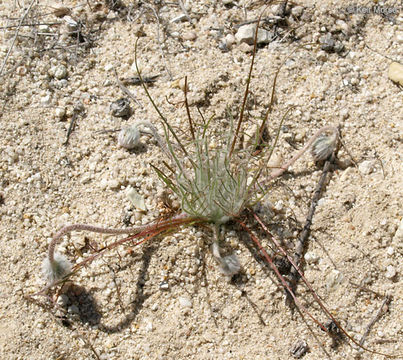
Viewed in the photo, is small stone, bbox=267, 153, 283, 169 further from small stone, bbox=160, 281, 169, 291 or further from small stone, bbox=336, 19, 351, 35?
small stone, bbox=336, 19, 351, 35

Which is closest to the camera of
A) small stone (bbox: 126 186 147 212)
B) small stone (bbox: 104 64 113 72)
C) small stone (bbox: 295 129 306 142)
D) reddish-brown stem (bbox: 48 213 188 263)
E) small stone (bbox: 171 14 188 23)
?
reddish-brown stem (bbox: 48 213 188 263)

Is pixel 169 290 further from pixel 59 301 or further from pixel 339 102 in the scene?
pixel 339 102

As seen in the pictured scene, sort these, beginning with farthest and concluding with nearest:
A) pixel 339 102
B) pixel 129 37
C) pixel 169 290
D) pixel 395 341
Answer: pixel 129 37, pixel 339 102, pixel 169 290, pixel 395 341

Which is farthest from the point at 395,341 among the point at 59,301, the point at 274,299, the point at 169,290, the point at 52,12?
the point at 52,12

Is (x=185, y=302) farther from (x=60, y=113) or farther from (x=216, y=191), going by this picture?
(x=60, y=113)

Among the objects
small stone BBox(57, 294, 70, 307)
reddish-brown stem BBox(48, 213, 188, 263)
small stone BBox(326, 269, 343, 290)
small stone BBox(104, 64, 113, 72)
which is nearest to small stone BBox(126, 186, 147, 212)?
reddish-brown stem BBox(48, 213, 188, 263)

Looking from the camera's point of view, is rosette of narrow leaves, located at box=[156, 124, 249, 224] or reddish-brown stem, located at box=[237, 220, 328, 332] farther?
rosette of narrow leaves, located at box=[156, 124, 249, 224]

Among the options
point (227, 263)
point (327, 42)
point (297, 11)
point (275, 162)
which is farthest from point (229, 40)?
point (227, 263)
